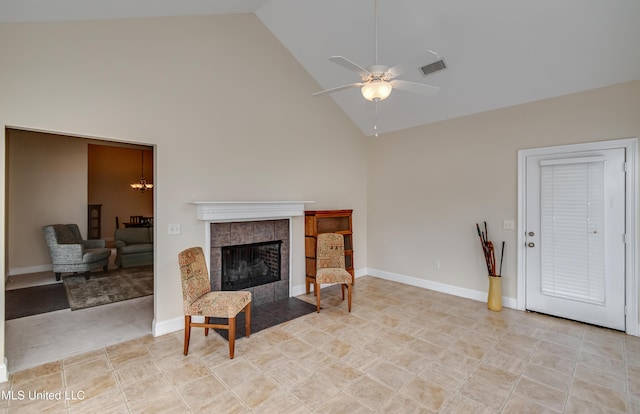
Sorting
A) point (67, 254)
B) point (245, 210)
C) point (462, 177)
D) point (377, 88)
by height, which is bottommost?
point (67, 254)

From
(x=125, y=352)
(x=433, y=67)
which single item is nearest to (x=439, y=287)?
(x=433, y=67)

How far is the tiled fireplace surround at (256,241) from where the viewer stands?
376cm

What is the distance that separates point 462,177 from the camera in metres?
4.55

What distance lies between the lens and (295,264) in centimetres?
471

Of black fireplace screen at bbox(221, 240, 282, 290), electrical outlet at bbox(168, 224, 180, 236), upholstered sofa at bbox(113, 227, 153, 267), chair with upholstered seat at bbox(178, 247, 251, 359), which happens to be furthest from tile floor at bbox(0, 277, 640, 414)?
upholstered sofa at bbox(113, 227, 153, 267)

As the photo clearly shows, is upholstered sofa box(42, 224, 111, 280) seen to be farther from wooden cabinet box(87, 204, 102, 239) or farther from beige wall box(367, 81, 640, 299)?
beige wall box(367, 81, 640, 299)

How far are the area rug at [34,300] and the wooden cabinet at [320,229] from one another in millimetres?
3486

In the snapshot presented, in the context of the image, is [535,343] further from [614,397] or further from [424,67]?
[424,67]

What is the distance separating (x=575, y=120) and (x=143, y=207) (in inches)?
434

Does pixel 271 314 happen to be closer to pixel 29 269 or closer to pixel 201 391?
pixel 201 391

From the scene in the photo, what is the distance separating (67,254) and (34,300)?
3.59 feet

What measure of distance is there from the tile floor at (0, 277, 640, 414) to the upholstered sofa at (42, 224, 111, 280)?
10.7 ft

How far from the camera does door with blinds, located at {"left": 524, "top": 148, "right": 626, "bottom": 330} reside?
3.34 meters

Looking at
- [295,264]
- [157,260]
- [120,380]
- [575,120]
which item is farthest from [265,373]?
[575,120]
